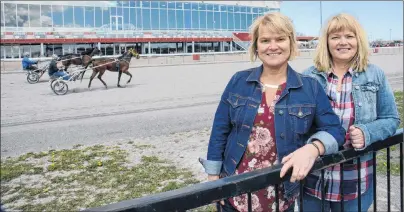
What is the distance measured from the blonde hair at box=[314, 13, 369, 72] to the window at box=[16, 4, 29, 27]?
52.6 meters

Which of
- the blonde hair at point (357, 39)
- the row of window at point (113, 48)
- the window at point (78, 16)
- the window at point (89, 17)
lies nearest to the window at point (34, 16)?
the row of window at point (113, 48)

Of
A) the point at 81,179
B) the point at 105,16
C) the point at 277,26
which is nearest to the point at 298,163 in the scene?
the point at 277,26

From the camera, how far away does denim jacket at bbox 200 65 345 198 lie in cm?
203

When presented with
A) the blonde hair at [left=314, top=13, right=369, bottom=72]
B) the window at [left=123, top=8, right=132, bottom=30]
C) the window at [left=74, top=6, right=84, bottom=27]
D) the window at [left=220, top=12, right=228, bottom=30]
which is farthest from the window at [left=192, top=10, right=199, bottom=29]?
the blonde hair at [left=314, top=13, right=369, bottom=72]

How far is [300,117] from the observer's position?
203 centimetres

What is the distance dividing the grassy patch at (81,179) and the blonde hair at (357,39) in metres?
3.13

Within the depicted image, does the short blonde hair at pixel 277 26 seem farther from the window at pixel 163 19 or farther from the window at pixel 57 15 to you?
the window at pixel 163 19

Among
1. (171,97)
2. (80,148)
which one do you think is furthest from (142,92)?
(80,148)

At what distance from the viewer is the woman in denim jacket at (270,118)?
2.04m

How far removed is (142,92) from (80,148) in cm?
911

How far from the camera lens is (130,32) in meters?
55.2

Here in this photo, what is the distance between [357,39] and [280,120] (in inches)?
34.6

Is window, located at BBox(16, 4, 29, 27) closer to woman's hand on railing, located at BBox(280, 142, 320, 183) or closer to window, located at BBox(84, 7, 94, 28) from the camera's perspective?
window, located at BBox(84, 7, 94, 28)

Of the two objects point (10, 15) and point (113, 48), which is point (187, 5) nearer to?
point (113, 48)
